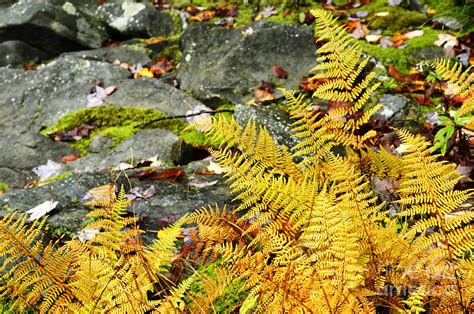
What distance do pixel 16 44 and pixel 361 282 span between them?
6.46 m

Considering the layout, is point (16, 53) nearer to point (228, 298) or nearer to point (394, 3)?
point (394, 3)

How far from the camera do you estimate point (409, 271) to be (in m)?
1.37

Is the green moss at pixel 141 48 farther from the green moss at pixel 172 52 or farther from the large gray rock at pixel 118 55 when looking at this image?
the green moss at pixel 172 52

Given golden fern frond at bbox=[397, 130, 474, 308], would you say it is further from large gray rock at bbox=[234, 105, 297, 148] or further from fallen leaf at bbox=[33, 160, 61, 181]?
fallen leaf at bbox=[33, 160, 61, 181]

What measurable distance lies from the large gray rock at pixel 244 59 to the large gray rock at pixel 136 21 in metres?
2.00

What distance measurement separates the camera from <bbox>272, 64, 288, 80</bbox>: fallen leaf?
4332mm

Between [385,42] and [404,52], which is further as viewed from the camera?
[385,42]

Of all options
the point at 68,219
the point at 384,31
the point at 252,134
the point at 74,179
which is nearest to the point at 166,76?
the point at 384,31

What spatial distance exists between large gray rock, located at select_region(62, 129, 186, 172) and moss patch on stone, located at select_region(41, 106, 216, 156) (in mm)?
209

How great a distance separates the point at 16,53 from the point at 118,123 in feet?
9.95

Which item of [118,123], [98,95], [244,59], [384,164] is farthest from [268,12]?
[384,164]

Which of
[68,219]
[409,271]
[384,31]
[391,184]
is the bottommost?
[384,31]

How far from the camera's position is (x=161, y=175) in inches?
107

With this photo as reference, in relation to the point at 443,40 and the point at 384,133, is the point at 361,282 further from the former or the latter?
the point at 443,40
